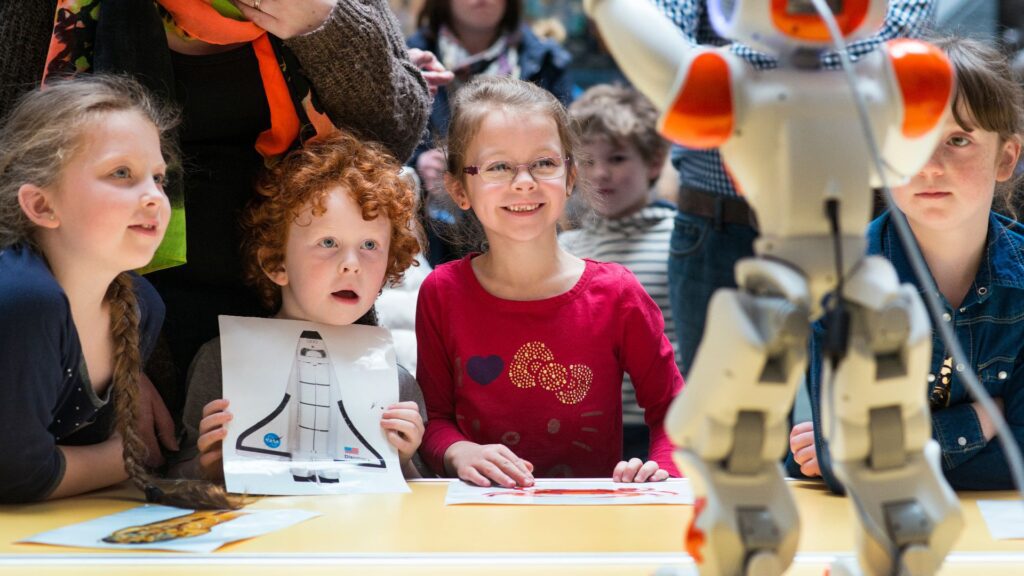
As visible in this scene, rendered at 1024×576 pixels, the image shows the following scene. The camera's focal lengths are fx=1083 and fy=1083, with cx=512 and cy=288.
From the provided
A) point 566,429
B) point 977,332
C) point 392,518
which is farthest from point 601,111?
point 392,518

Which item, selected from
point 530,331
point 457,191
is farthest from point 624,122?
point 530,331

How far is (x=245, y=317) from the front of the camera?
4.89 ft

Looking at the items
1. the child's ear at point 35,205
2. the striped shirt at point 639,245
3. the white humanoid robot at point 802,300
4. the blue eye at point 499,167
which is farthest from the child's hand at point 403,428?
the striped shirt at point 639,245

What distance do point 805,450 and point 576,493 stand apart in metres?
0.30

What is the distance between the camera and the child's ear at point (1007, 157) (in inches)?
54.0

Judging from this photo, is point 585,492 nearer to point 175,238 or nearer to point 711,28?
point 175,238

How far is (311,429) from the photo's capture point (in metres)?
1.43

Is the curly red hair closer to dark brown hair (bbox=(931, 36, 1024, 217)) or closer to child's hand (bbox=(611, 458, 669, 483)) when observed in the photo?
child's hand (bbox=(611, 458, 669, 483))

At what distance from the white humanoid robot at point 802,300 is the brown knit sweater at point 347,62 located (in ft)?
2.05

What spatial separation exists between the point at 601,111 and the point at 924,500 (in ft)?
5.97

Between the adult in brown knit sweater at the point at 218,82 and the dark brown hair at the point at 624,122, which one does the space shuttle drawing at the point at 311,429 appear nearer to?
the adult in brown knit sweater at the point at 218,82

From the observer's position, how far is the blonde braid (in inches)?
A: 51.8

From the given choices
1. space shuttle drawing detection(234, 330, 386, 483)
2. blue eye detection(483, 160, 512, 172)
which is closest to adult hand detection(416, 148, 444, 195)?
blue eye detection(483, 160, 512, 172)

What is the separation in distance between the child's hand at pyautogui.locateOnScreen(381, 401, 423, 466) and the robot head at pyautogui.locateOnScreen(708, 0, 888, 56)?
752 mm
